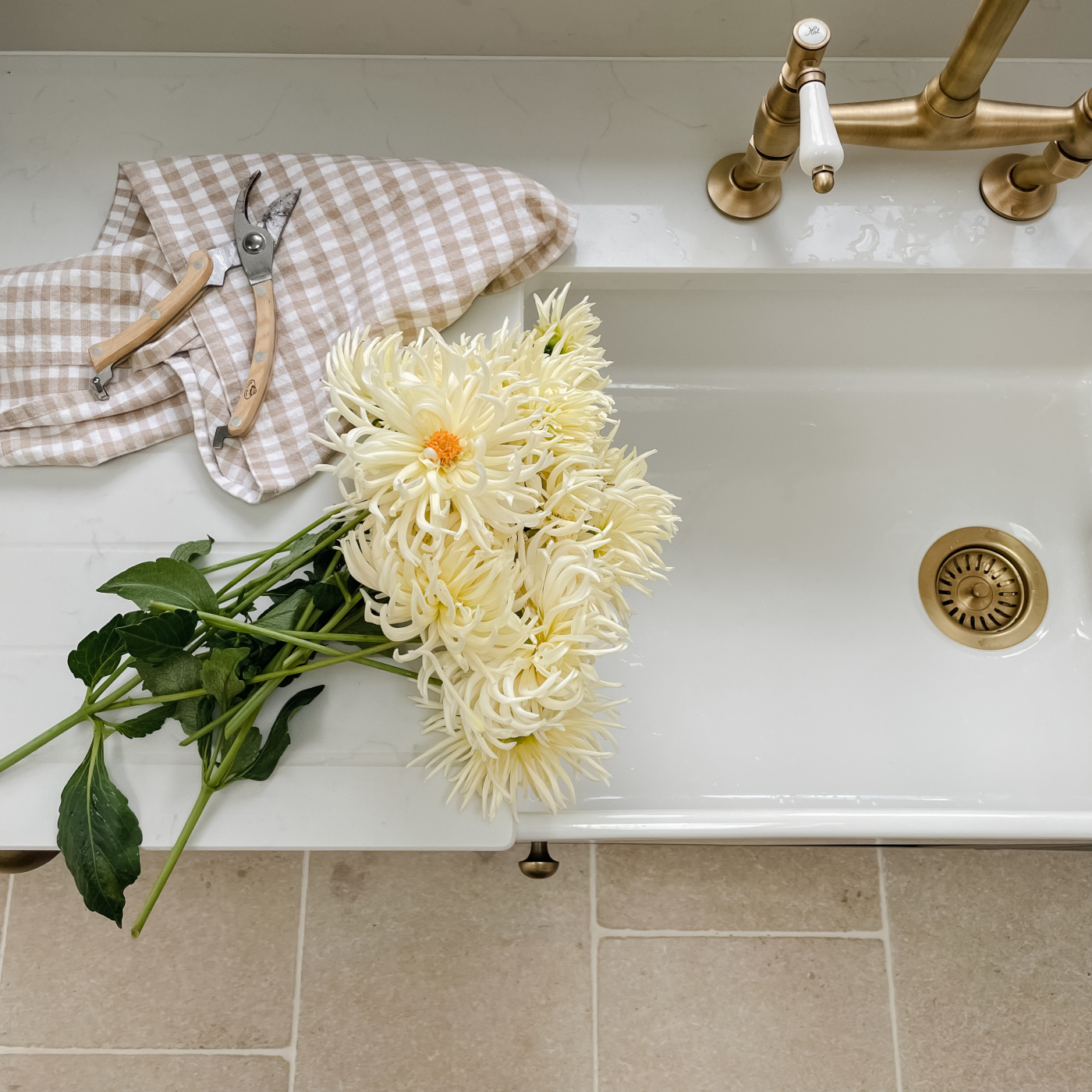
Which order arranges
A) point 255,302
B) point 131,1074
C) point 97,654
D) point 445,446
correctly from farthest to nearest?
point 131,1074, point 255,302, point 97,654, point 445,446

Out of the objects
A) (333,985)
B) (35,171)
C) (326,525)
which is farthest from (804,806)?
(35,171)

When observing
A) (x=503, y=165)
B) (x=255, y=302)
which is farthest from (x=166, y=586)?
(x=503, y=165)

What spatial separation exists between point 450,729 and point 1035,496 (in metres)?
0.70

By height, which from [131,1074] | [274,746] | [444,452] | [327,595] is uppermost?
[444,452]

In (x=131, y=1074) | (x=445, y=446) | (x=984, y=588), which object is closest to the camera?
(x=445, y=446)

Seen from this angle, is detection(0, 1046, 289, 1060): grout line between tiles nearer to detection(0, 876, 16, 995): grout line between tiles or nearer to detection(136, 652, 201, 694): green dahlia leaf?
detection(0, 876, 16, 995): grout line between tiles

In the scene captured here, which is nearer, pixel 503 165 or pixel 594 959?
pixel 503 165

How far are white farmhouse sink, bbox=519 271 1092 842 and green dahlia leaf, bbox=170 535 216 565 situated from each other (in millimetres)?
368

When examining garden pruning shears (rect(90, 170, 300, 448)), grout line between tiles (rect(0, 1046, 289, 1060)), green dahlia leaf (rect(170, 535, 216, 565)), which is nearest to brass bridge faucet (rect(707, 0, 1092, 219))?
garden pruning shears (rect(90, 170, 300, 448))

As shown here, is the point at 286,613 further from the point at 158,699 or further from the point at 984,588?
the point at 984,588

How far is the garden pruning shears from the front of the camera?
23.5 inches

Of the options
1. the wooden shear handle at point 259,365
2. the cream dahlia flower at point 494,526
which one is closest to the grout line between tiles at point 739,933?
the cream dahlia flower at point 494,526

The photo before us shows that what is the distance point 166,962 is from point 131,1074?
5.0 inches

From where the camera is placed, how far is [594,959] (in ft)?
3.35
